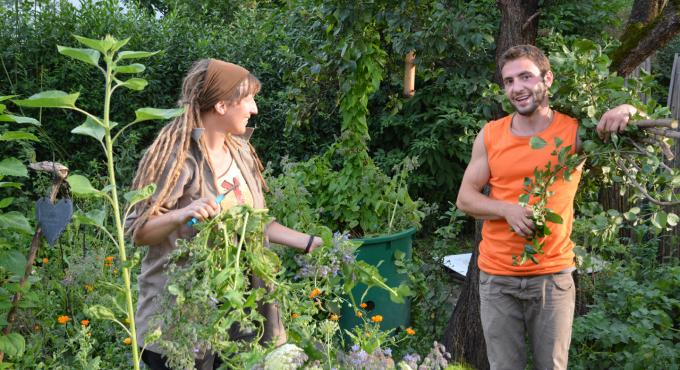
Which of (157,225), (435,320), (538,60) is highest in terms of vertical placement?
(538,60)

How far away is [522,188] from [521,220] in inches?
6.0

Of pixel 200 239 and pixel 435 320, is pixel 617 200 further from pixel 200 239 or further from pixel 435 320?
pixel 200 239

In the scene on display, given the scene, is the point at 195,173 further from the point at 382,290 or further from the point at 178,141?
the point at 382,290

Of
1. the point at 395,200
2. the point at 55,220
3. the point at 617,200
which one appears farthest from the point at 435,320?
the point at 55,220

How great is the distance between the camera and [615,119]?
2.44 meters

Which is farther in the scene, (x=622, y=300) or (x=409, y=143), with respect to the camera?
(x=409, y=143)

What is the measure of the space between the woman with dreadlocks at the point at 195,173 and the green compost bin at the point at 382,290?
1.52 metres

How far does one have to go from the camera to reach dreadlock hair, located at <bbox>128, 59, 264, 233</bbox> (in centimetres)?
222

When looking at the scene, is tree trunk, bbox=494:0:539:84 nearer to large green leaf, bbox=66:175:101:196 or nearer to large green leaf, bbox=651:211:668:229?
large green leaf, bbox=651:211:668:229

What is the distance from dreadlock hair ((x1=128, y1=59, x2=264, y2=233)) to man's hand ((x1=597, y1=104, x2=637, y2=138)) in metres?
1.17

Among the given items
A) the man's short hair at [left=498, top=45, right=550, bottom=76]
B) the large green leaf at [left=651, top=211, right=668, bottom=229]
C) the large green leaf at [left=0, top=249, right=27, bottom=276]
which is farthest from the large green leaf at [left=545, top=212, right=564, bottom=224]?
the large green leaf at [left=0, top=249, right=27, bottom=276]

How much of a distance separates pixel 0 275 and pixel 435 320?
232 cm

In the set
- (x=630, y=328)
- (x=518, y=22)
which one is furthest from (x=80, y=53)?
(x=630, y=328)

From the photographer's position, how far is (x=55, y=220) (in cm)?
210
